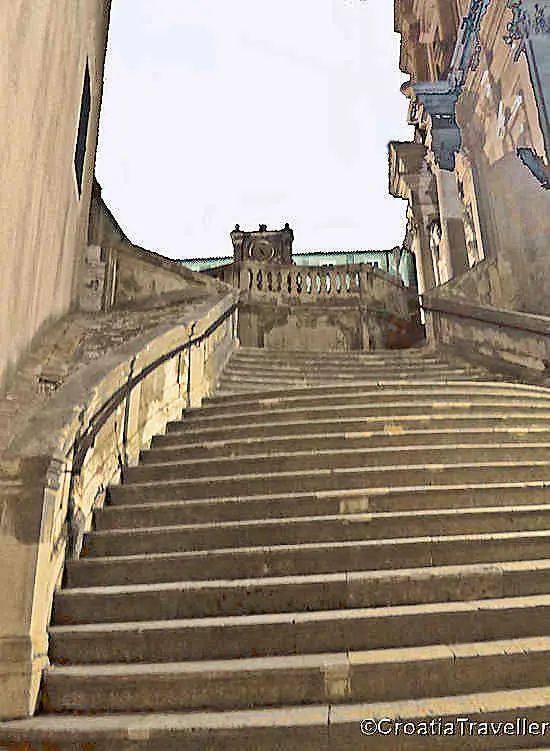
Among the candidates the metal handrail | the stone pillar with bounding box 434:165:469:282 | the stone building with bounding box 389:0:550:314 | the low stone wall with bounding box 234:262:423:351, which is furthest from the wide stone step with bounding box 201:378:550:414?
the low stone wall with bounding box 234:262:423:351

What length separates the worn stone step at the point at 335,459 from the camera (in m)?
3.74

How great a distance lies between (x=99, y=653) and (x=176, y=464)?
1.57 meters

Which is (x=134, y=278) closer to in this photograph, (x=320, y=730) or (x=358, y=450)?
(x=358, y=450)

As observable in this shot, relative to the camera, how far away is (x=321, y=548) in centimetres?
283

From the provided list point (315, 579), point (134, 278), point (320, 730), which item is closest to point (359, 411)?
point (315, 579)

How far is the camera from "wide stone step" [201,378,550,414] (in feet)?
16.2

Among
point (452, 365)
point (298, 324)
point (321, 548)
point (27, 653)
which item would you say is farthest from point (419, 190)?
point (27, 653)

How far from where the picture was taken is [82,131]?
7.44 m

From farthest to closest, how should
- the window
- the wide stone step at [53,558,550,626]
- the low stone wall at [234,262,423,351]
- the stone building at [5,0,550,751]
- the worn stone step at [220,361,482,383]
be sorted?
1. the low stone wall at [234,262,423,351]
2. the window
3. the worn stone step at [220,361,482,383]
4. the wide stone step at [53,558,550,626]
5. the stone building at [5,0,550,751]

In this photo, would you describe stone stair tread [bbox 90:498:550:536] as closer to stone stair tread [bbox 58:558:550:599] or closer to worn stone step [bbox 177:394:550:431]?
stone stair tread [bbox 58:558:550:599]

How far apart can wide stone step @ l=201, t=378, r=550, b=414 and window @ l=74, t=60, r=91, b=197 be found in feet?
13.8

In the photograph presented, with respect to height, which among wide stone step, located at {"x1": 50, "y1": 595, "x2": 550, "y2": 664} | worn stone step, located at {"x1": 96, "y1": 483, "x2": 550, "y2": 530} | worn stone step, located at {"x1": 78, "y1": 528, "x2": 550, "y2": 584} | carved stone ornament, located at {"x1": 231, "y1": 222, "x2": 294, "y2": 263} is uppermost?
carved stone ornament, located at {"x1": 231, "y1": 222, "x2": 294, "y2": 263}

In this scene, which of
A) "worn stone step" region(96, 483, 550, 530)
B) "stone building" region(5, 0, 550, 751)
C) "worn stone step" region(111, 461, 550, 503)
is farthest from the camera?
"worn stone step" region(111, 461, 550, 503)

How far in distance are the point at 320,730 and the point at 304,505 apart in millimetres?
1408
